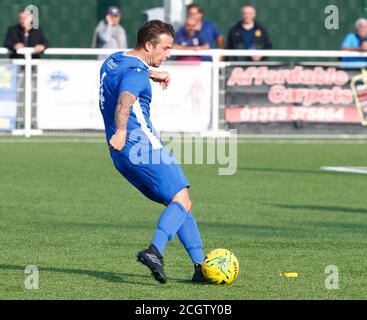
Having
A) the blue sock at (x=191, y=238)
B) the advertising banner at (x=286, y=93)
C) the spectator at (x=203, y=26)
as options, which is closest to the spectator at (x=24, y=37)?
the spectator at (x=203, y=26)

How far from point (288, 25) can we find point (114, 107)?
18957mm

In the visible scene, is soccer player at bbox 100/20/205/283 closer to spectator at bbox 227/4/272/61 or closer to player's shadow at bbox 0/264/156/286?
player's shadow at bbox 0/264/156/286

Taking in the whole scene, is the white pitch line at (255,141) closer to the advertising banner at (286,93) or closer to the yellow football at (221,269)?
the advertising banner at (286,93)

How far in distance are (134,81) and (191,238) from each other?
1.19 metres

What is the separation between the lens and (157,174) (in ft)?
28.9

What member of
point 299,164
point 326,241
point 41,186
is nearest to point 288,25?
point 299,164

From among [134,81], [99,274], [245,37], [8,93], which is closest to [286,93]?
[245,37]

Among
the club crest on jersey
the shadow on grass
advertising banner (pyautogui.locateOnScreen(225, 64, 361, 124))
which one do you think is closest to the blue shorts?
the club crest on jersey

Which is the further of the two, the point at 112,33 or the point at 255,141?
the point at 112,33

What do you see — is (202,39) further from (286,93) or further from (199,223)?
(199,223)

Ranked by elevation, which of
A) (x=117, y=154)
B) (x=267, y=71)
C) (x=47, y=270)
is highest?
(x=267, y=71)

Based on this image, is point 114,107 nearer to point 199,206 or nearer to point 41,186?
point 199,206

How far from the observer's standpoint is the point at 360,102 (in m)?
22.0

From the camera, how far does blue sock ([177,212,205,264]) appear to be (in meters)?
9.05
